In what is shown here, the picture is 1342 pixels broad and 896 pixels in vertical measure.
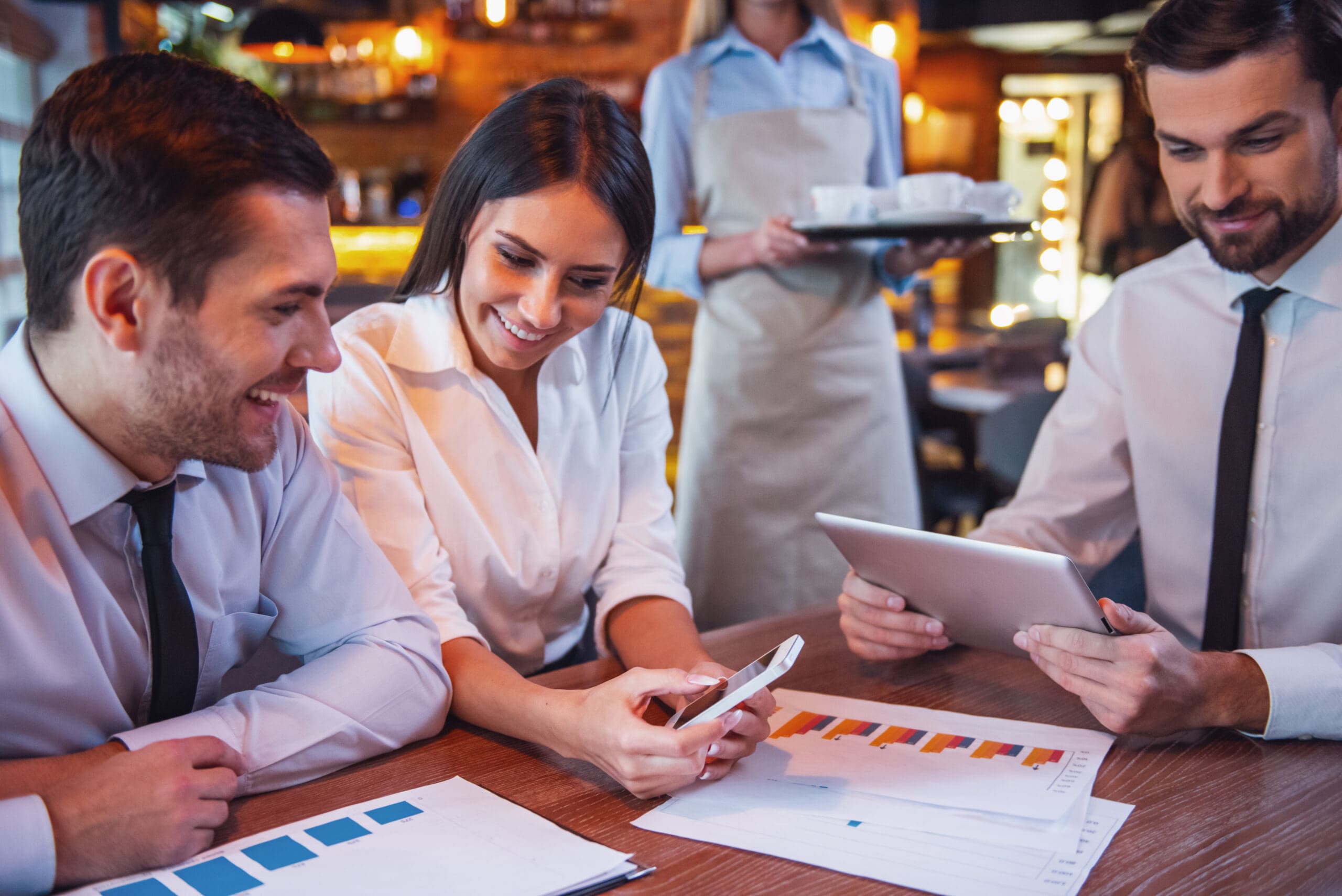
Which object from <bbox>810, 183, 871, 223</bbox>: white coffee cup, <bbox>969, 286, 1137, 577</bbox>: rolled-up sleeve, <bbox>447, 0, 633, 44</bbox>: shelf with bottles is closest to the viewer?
<bbox>969, 286, 1137, 577</bbox>: rolled-up sleeve

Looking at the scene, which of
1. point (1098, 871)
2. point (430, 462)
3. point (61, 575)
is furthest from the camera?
point (430, 462)

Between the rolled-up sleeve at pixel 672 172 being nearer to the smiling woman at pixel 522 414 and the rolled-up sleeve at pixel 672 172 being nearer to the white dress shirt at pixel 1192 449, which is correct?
the smiling woman at pixel 522 414

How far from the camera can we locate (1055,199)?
9.66 metres

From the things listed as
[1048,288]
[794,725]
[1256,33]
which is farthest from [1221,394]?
[1048,288]

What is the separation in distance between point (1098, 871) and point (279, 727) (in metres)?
0.72

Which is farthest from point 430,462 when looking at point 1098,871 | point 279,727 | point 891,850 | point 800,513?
point 800,513

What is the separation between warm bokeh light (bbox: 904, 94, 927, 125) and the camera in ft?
27.4

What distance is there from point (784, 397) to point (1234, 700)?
4.68 ft

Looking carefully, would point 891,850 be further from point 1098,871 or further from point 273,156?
point 273,156

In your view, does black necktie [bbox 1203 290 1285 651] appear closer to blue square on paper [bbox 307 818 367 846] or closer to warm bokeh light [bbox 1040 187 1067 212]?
blue square on paper [bbox 307 818 367 846]

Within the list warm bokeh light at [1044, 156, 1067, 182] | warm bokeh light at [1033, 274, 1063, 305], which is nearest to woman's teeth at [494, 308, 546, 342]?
warm bokeh light at [1033, 274, 1063, 305]

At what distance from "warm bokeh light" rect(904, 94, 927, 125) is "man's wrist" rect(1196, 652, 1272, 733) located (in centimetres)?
758

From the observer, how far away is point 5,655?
951mm

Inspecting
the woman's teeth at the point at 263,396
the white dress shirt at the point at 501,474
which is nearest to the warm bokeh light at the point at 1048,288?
the white dress shirt at the point at 501,474
